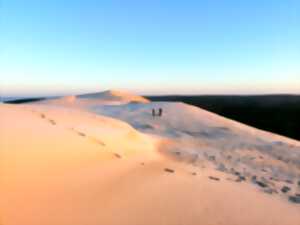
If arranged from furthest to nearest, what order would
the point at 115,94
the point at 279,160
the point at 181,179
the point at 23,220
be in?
the point at 115,94, the point at 279,160, the point at 181,179, the point at 23,220

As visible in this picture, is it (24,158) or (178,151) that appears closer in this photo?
(24,158)

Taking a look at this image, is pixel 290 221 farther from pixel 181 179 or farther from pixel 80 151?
pixel 80 151

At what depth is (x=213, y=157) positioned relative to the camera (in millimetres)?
8844

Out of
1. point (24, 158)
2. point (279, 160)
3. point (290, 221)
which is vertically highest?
point (24, 158)

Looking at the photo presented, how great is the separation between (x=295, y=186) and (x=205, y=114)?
1088cm

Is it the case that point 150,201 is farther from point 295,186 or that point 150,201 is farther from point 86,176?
point 295,186

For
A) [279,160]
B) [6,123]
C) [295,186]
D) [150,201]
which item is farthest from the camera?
[279,160]

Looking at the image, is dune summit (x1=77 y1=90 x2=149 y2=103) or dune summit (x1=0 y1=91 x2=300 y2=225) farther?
dune summit (x1=77 y1=90 x2=149 y2=103)

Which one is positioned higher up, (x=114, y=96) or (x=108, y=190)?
(x=108, y=190)

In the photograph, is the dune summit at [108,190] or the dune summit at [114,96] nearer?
the dune summit at [108,190]

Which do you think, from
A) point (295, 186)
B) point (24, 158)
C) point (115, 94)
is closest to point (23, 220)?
point (24, 158)

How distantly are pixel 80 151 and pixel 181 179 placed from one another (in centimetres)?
168

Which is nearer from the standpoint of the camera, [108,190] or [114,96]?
[108,190]

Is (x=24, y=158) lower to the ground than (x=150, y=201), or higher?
higher
